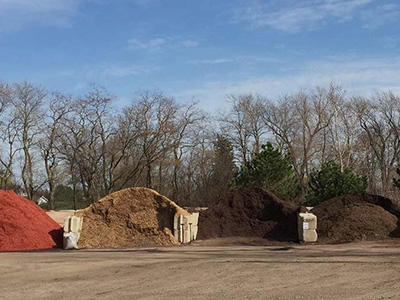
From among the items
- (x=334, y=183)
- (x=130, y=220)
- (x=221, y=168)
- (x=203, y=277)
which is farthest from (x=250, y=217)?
(x=221, y=168)

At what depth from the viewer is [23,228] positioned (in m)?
24.2

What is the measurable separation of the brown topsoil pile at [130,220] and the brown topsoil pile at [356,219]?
661 centimetres

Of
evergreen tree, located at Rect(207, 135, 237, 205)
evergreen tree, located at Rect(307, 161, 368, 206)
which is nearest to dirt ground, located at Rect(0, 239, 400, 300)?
evergreen tree, located at Rect(307, 161, 368, 206)

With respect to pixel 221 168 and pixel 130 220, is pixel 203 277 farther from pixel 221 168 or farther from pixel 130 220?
pixel 221 168

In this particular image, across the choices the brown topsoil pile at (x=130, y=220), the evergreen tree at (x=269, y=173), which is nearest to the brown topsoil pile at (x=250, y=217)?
the brown topsoil pile at (x=130, y=220)

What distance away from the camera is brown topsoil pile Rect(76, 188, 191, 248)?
24.9m

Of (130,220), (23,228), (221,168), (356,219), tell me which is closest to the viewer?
(23,228)

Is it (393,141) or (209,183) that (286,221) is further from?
(393,141)

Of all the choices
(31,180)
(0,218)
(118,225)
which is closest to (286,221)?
(118,225)

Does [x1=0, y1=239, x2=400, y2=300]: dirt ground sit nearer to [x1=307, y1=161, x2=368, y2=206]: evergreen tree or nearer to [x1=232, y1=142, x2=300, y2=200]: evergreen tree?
[x1=307, y1=161, x2=368, y2=206]: evergreen tree

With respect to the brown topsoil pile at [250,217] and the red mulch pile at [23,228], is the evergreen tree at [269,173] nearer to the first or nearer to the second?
the brown topsoil pile at [250,217]

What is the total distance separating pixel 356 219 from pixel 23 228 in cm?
1485

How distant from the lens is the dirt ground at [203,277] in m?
11.2

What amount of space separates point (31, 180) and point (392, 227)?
121 feet
